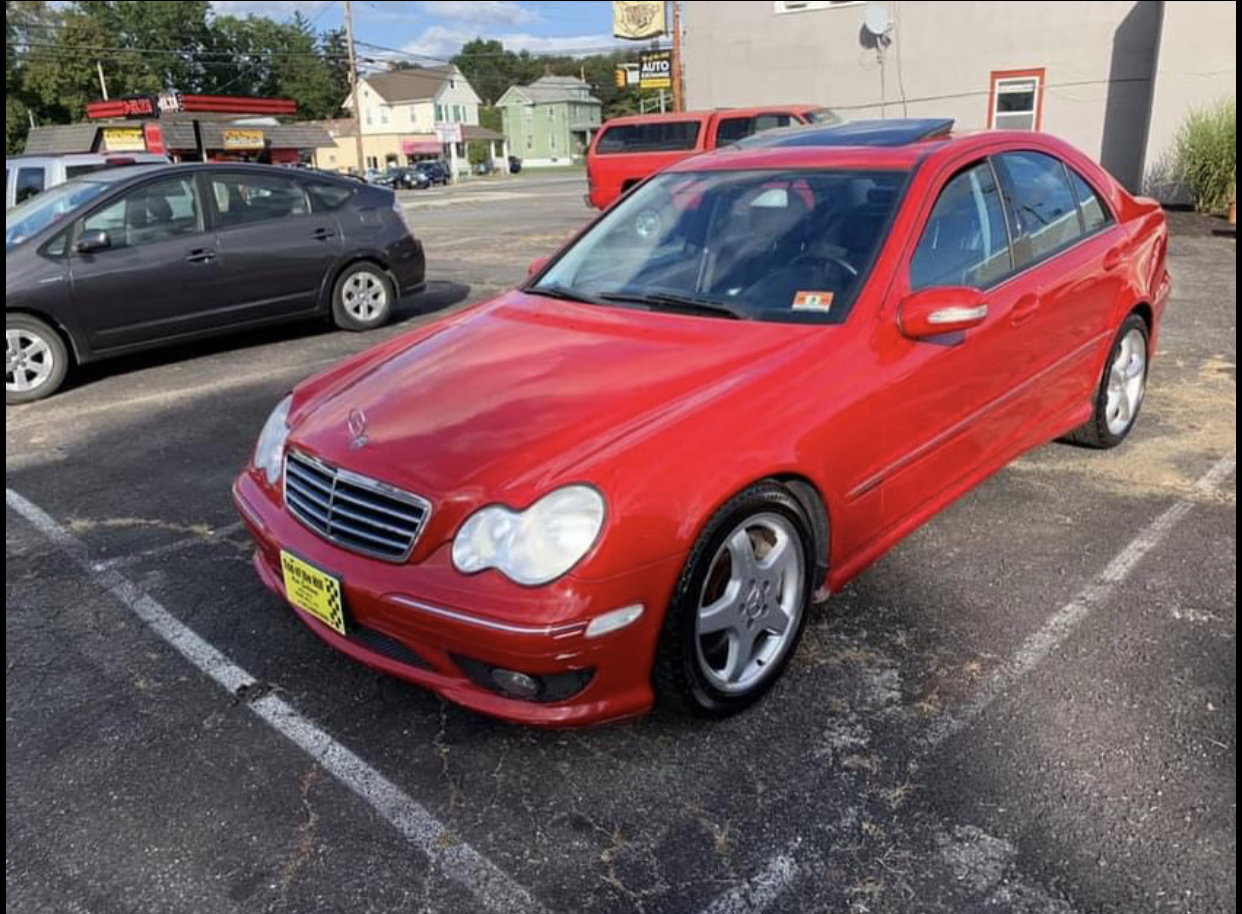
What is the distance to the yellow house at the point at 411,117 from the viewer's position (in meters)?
79.9

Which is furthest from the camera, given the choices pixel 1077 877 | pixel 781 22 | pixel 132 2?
pixel 132 2

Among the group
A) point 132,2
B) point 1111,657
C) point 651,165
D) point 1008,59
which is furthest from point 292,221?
point 132,2

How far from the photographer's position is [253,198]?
7594 mm

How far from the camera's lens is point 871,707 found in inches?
110

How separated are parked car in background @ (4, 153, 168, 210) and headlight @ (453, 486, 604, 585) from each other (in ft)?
35.2

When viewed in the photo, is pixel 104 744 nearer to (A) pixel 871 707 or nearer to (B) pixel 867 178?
(A) pixel 871 707

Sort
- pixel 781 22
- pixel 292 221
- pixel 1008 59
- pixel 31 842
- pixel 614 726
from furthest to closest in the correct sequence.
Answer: pixel 781 22 < pixel 1008 59 < pixel 292 221 < pixel 614 726 < pixel 31 842

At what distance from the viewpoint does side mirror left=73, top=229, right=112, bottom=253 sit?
6629 millimetres

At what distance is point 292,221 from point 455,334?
4.99 meters

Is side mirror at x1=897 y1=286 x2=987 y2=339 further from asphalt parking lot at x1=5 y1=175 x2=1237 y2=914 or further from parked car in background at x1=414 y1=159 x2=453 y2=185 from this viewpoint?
parked car in background at x1=414 y1=159 x2=453 y2=185

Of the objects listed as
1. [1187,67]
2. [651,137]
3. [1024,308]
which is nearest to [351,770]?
[1024,308]

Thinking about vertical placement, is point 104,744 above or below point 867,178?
below

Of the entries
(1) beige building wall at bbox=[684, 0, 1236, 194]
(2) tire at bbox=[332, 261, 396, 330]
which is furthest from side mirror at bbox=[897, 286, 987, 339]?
(1) beige building wall at bbox=[684, 0, 1236, 194]

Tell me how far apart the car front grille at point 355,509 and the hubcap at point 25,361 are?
4.84 metres
